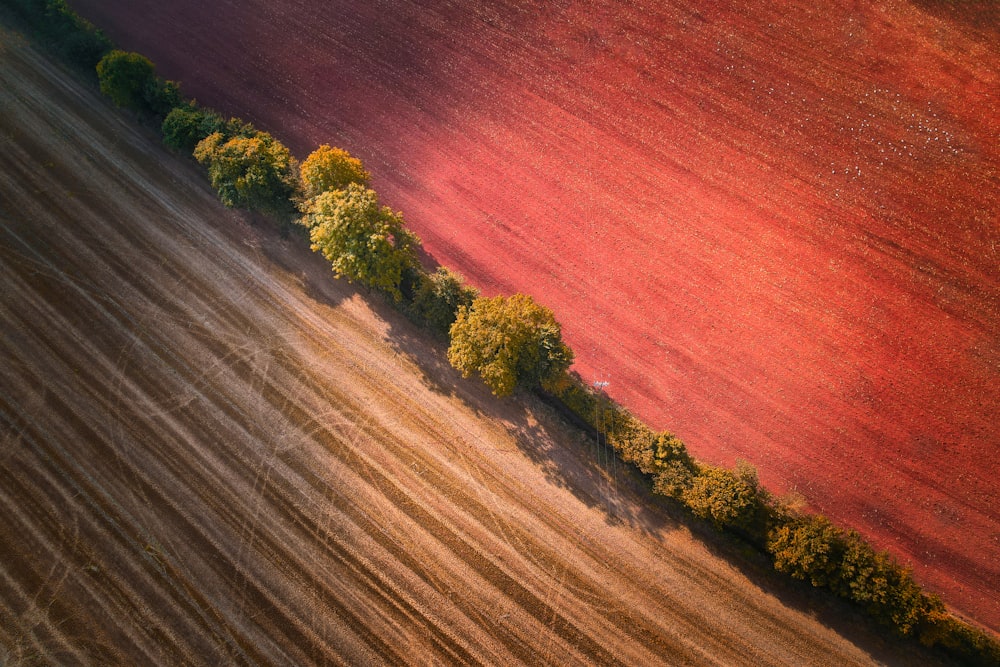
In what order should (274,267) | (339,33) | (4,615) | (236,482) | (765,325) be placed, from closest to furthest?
(4,615) → (236,482) → (765,325) → (274,267) → (339,33)

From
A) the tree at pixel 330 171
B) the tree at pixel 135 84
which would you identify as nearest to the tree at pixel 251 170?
the tree at pixel 330 171

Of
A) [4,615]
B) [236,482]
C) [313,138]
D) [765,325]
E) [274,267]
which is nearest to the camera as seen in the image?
[4,615]

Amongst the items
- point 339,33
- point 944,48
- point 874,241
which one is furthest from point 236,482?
point 944,48

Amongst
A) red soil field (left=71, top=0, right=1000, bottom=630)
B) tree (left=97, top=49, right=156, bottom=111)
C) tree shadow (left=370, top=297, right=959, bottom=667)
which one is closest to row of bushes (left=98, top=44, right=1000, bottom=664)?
tree shadow (left=370, top=297, right=959, bottom=667)

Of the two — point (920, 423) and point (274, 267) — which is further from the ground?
point (920, 423)

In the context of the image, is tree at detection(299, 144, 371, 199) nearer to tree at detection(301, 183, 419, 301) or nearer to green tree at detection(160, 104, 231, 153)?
tree at detection(301, 183, 419, 301)

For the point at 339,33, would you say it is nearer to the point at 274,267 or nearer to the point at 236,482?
the point at 274,267
